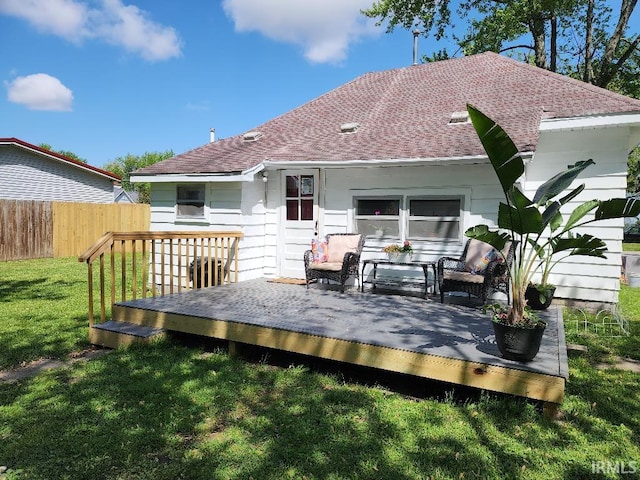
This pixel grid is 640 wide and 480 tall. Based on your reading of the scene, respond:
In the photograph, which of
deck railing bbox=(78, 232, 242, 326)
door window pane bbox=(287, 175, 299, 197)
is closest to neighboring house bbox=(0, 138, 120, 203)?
A: deck railing bbox=(78, 232, 242, 326)

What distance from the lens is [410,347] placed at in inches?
148

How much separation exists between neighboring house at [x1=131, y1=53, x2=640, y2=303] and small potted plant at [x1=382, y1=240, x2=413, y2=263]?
296mm

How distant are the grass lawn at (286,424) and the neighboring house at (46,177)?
14.4 m

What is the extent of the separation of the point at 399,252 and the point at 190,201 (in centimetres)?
453

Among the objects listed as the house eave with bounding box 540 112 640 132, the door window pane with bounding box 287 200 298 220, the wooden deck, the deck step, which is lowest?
the deck step

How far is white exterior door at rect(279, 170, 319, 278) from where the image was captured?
8.19 meters

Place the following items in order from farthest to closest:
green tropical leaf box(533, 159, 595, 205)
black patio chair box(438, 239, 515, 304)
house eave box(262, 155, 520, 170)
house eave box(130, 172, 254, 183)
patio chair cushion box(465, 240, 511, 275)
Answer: house eave box(130, 172, 254, 183), house eave box(262, 155, 520, 170), patio chair cushion box(465, 240, 511, 275), black patio chair box(438, 239, 515, 304), green tropical leaf box(533, 159, 595, 205)

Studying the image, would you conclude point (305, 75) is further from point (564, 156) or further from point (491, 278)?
point (491, 278)

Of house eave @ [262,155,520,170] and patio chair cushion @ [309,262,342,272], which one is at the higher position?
house eave @ [262,155,520,170]

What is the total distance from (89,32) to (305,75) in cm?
911

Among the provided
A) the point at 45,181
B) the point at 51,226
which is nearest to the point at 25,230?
the point at 51,226

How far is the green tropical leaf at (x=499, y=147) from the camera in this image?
2.77 meters

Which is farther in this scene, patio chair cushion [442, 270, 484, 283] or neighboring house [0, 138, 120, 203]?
neighboring house [0, 138, 120, 203]

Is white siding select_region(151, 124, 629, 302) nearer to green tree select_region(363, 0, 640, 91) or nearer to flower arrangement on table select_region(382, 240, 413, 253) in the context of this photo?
flower arrangement on table select_region(382, 240, 413, 253)
